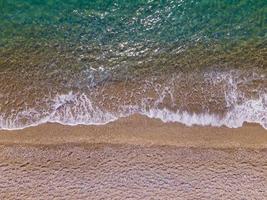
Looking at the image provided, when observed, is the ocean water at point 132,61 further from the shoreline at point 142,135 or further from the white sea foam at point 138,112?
the shoreline at point 142,135

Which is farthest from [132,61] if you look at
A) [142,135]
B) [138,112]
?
[142,135]

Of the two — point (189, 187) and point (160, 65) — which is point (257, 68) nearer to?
point (160, 65)

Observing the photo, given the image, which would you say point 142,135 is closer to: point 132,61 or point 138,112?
point 138,112

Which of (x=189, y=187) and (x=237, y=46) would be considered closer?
(x=189, y=187)

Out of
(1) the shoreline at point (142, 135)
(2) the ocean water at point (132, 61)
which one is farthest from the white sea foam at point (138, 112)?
(1) the shoreline at point (142, 135)

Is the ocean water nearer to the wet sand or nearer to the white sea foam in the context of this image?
the white sea foam

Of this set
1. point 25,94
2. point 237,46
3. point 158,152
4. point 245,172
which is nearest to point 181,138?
point 158,152
